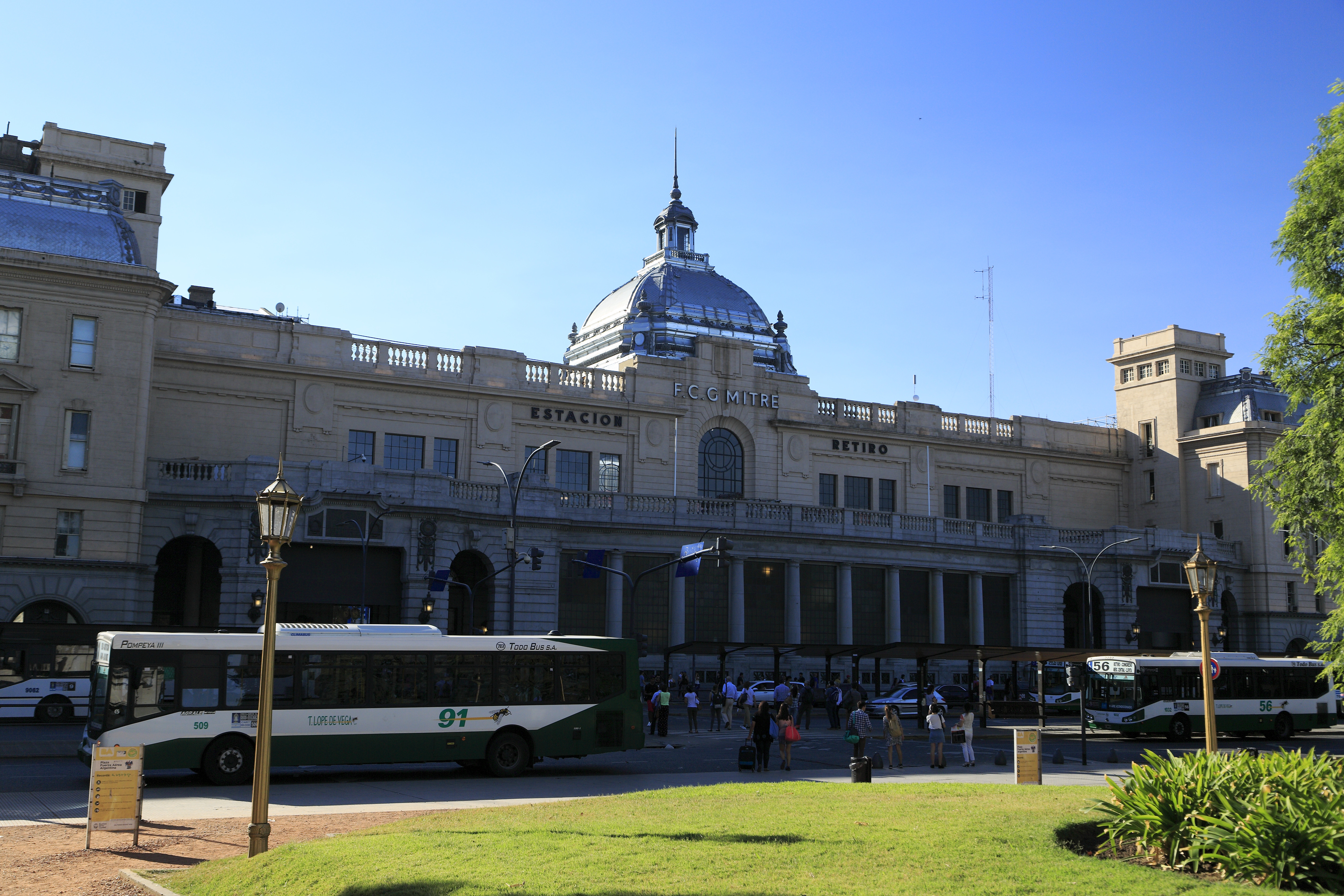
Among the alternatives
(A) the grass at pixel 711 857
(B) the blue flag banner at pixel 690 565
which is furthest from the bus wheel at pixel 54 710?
(A) the grass at pixel 711 857

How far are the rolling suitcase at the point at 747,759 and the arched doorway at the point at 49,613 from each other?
27.6 m

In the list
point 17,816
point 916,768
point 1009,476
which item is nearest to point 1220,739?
point 916,768

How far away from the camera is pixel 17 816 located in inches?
765

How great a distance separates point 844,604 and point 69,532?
112 feet

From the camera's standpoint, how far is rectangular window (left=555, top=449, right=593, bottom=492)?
196 feet

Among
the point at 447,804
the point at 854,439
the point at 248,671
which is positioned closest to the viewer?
the point at 447,804

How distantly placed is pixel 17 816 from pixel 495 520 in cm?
3150

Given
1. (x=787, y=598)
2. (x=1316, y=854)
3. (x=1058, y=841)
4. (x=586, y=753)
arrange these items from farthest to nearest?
1. (x=787, y=598)
2. (x=586, y=753)
3. (x=1058, y=841)
4. (x=1316, y=854)

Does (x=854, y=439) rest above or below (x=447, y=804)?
above

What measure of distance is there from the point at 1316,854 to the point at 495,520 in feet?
137

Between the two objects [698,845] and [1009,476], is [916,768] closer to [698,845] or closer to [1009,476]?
[698,845]

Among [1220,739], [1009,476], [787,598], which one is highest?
[1009,476]

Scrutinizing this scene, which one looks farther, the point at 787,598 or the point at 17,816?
the point at 787,598

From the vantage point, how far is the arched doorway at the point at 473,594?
51406mm
